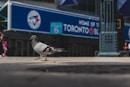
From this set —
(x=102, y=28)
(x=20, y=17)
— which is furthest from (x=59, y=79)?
(x=20, y=17)

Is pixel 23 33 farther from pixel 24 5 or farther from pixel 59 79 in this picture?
pixel 59 79

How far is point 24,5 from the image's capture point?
1505 inches

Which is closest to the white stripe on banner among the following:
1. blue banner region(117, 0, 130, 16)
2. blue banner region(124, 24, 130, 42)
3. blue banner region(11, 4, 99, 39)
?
blue banner region(117, 0, 130, 16)

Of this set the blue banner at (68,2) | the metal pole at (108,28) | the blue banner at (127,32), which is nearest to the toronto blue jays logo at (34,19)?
the blue banner at (68,2)

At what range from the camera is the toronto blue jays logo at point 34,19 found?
128ft

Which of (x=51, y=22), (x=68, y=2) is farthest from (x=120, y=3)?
(x=51, y=22)


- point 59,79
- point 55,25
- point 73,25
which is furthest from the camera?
point 73,25

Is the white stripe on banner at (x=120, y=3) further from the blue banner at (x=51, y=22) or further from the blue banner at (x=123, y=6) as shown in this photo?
the blue banner at (x=51, y=22)

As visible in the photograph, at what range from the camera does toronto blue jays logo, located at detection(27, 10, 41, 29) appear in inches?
1535

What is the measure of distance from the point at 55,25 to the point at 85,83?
34.6 meters

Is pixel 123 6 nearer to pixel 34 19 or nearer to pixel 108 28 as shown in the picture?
pixel 108 28

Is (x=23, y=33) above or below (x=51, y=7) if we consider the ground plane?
below

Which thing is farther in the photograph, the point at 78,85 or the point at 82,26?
the point at 82,26

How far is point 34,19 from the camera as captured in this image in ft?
130
